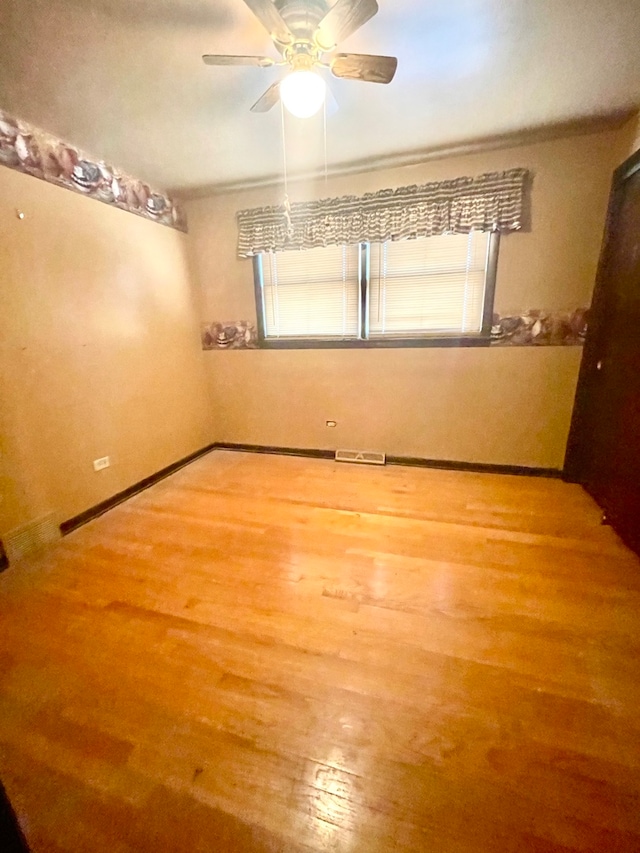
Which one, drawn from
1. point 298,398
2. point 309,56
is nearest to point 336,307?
point 298,398

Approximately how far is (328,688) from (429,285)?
113 inches

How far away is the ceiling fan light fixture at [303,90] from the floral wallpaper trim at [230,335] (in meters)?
2.09

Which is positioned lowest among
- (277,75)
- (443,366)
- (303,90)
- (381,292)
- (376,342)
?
(443,366)

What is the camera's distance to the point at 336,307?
3.35m

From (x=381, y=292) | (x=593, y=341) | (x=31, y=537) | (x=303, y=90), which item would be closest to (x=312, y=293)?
(x=381, y=292)

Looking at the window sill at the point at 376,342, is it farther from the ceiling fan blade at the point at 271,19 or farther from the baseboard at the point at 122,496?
the ceiling fan blade at the point at 271,19

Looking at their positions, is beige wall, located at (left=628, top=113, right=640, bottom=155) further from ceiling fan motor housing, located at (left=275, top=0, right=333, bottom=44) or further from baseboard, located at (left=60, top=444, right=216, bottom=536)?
baseboard, located at (left=60, top=444, right=216, bottom=536)

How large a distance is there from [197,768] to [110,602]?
3.26 ft

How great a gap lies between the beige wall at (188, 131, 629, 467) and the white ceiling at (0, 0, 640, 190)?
0.34 m

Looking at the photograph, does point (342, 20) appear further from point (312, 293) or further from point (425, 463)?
point (425, 463)

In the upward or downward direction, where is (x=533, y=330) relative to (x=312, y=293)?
downward

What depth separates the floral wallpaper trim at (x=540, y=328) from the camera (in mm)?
2775

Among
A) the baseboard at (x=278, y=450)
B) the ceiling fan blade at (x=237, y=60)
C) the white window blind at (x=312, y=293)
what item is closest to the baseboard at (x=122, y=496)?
the baseboard at (x=278, y=450)

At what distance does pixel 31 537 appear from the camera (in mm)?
2266
